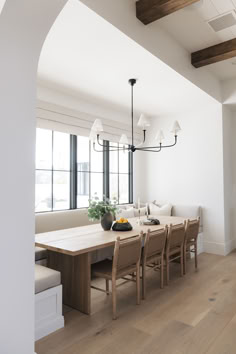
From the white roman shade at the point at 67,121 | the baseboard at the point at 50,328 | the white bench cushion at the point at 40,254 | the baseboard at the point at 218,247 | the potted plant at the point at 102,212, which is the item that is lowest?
the baseboard at the point at 50,328

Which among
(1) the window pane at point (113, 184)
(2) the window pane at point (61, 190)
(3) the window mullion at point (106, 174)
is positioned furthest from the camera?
(1) the window pane at point (113, 184)

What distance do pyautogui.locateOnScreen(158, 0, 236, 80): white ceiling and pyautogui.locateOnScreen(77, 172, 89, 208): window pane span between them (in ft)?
8.19

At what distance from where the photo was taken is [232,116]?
5.10 meters

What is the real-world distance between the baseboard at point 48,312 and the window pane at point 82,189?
2287mm

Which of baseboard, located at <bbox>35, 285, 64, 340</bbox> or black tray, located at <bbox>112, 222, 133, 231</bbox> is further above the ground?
black tray, located at <bbox>112, 222, 133, 231</bbox>

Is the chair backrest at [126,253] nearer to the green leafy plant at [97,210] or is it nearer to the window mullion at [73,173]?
the green leafy plant at [97,210]

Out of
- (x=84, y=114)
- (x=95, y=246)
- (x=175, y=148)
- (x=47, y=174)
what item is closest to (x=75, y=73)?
(x=84, y=114)

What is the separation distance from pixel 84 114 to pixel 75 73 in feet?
3.15

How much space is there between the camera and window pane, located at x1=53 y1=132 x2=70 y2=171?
4199 mm

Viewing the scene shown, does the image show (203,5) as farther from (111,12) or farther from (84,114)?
(84,114)

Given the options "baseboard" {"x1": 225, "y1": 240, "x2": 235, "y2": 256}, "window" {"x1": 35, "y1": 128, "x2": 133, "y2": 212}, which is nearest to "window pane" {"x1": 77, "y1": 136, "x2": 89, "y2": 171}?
"window" {"x1": 35, "y1": 128, "x2": 133, "y2": 212}

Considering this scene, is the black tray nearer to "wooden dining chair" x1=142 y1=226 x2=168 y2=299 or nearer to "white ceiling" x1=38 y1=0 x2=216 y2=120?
"wooden dining chair" x1=142 y1=226 x2=168 y2=299

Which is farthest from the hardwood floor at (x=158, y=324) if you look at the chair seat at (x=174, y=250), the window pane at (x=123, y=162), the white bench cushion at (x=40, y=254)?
the window pane at (x=123, y=162)

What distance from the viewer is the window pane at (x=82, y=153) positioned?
4523 millimetres
